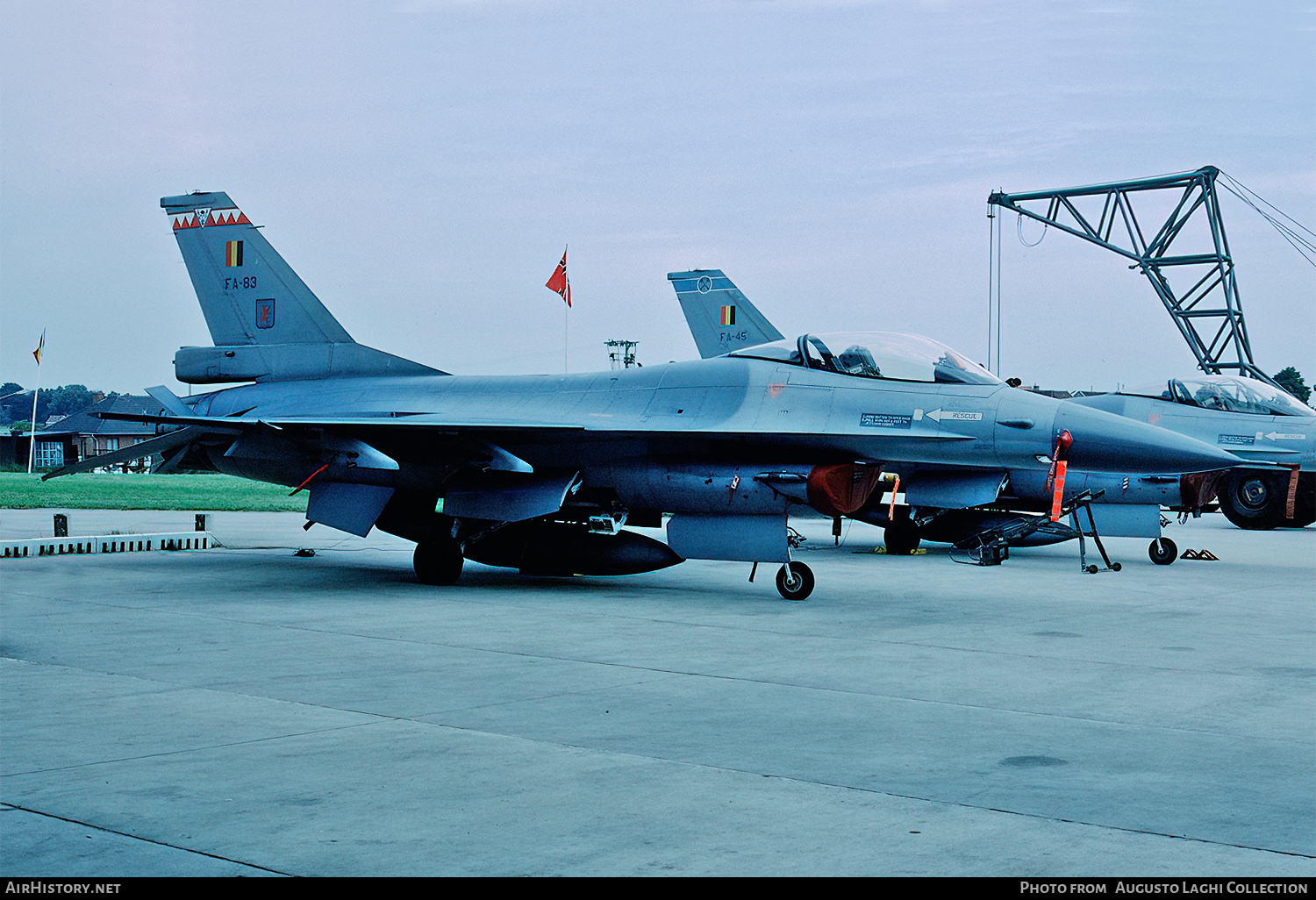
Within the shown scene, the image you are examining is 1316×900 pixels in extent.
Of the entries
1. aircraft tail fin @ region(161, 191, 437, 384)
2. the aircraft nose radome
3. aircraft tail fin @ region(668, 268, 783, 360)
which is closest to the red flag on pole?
aircraft tail fin @ region(668, 268, 783, 360)

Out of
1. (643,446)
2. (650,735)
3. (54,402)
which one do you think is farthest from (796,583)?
(54,402)

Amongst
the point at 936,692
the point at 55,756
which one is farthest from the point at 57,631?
the point at 936,692

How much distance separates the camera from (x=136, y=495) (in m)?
32.8

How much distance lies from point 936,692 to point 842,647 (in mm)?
1658

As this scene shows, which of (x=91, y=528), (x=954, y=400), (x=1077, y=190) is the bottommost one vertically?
(x=91, y=528)

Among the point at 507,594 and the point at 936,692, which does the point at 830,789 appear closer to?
the point at 936,692

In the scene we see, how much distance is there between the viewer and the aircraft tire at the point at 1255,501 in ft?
74.2

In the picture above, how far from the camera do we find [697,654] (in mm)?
7875

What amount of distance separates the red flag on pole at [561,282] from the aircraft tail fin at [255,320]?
23.4 feet

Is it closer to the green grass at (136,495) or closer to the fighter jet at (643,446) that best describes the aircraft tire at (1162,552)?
the fighter jet at (643,446)

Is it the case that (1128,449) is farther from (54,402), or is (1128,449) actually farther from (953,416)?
(54,402)

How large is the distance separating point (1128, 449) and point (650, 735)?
673 centimetres

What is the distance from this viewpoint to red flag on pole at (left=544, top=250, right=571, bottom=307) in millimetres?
21516

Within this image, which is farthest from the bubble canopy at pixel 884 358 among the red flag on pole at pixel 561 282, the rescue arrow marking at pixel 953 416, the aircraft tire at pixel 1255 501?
the aircraft tire at pixel 1255 501
